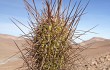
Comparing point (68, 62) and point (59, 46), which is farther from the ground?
point (59, 46)

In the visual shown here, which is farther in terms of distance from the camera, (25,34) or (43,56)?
(25,34)

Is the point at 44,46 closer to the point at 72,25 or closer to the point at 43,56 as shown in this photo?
the point at 43,56

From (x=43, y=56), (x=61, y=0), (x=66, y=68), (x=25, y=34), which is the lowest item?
(x=66, y=68)

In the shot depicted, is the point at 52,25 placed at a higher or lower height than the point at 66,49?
higher

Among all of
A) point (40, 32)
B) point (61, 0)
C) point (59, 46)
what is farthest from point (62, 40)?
point (61, 0)

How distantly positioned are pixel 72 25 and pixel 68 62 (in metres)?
0.57

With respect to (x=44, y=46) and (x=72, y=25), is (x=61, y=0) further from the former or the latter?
(x=44, y=46)

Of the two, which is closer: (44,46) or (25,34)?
(44,46)

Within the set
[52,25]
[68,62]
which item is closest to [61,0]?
[52,25]

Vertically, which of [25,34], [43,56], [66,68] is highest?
[25,34]

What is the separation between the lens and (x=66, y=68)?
396cm

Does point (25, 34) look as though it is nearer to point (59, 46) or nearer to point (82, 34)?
point (59, 46)

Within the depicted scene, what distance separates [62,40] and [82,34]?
36 centimetres

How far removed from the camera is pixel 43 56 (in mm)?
3787
